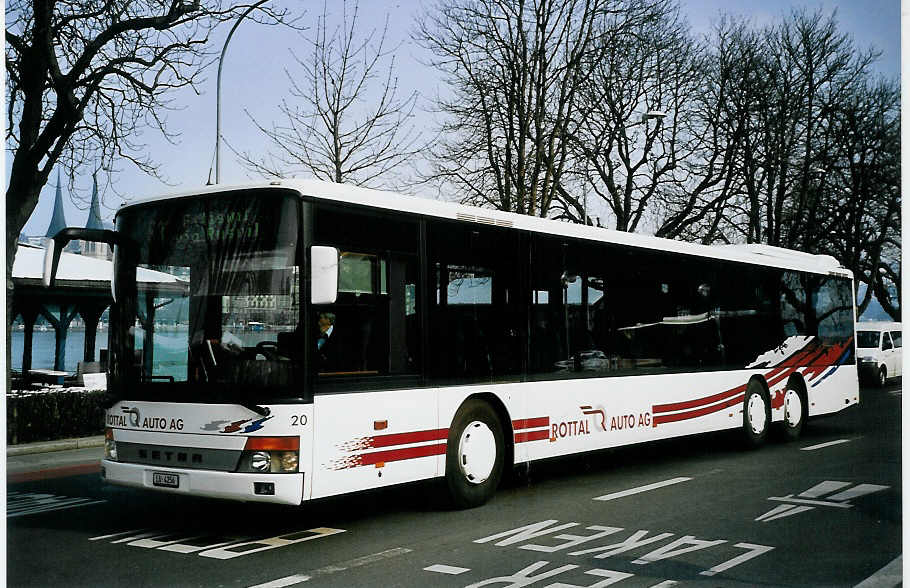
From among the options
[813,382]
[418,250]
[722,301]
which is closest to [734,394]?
[722,301]

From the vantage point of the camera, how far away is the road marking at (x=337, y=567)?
252 inches

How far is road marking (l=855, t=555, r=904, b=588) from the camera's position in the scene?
6.24 meters

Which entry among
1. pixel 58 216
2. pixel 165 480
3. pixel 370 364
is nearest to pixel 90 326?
pixel 58 216

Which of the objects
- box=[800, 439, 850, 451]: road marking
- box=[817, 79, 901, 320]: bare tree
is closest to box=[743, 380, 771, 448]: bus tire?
box=[800, 439, 850, 451]: road marking

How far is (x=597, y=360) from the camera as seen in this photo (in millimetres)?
10555

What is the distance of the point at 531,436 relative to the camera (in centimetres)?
955

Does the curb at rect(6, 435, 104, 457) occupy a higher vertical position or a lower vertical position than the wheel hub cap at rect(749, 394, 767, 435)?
lower

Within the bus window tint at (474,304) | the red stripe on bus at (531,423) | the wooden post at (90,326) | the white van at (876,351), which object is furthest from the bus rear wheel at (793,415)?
the wooden post at (90,326)

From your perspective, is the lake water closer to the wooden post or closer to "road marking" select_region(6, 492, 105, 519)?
the wooden post

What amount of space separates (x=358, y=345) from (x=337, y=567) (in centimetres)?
175

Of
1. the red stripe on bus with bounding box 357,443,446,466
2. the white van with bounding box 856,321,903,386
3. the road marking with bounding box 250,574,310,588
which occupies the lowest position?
Result: the road marking with bounding box 250,574,310,588

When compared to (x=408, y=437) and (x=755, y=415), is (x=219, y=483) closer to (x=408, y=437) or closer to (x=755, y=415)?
(x=408, y=437)

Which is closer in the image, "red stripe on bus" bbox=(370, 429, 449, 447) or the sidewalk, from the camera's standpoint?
"red stripe on bus" bbox=(370, 429, 449, 447)

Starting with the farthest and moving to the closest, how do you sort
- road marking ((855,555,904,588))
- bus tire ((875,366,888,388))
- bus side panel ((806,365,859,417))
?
bus tire ((875,366,888,388))
bus side panel ((806,365,859,417))
road marking ((855,555,904,588))
